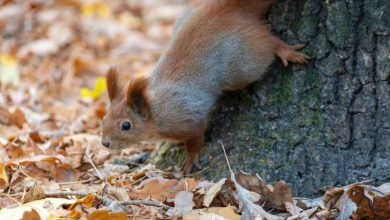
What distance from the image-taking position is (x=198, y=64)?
3389mm

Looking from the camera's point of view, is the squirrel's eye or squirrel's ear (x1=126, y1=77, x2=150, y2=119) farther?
the squirrel's eye

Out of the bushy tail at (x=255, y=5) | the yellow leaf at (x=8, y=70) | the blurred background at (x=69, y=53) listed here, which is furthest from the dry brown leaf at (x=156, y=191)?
the yellow leaf at (x=8, y=70)

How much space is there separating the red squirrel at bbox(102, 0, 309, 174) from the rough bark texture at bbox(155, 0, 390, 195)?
95mm

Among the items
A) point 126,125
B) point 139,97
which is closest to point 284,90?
point 139,97

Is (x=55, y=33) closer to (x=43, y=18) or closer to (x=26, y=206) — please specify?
(x=43, y=18)

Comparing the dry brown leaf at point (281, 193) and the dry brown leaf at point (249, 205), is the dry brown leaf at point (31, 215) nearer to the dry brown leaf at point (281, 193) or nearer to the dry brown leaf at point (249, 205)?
the dry brown leaf at point (249, 205)

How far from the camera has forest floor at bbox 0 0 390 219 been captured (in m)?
2.75

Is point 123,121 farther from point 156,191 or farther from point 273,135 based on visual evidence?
point 273,135

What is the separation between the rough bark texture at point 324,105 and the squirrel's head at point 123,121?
545 mm

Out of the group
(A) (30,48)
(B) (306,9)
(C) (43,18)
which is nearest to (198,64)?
(B) (306,9)

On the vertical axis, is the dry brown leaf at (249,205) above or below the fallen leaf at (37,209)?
below

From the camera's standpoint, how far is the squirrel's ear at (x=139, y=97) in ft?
11.3

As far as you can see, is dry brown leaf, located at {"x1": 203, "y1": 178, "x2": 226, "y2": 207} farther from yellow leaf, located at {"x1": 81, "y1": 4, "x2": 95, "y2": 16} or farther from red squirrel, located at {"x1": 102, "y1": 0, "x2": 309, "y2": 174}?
yellow leaf, located at {"x1": 81, "y1": 4, "x2": 95, "y2": 16}

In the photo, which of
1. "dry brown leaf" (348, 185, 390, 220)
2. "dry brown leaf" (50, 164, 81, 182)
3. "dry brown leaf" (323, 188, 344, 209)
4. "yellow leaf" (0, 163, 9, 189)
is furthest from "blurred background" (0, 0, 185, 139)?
"dry brown leaf" (348, 185, 390, 220)
